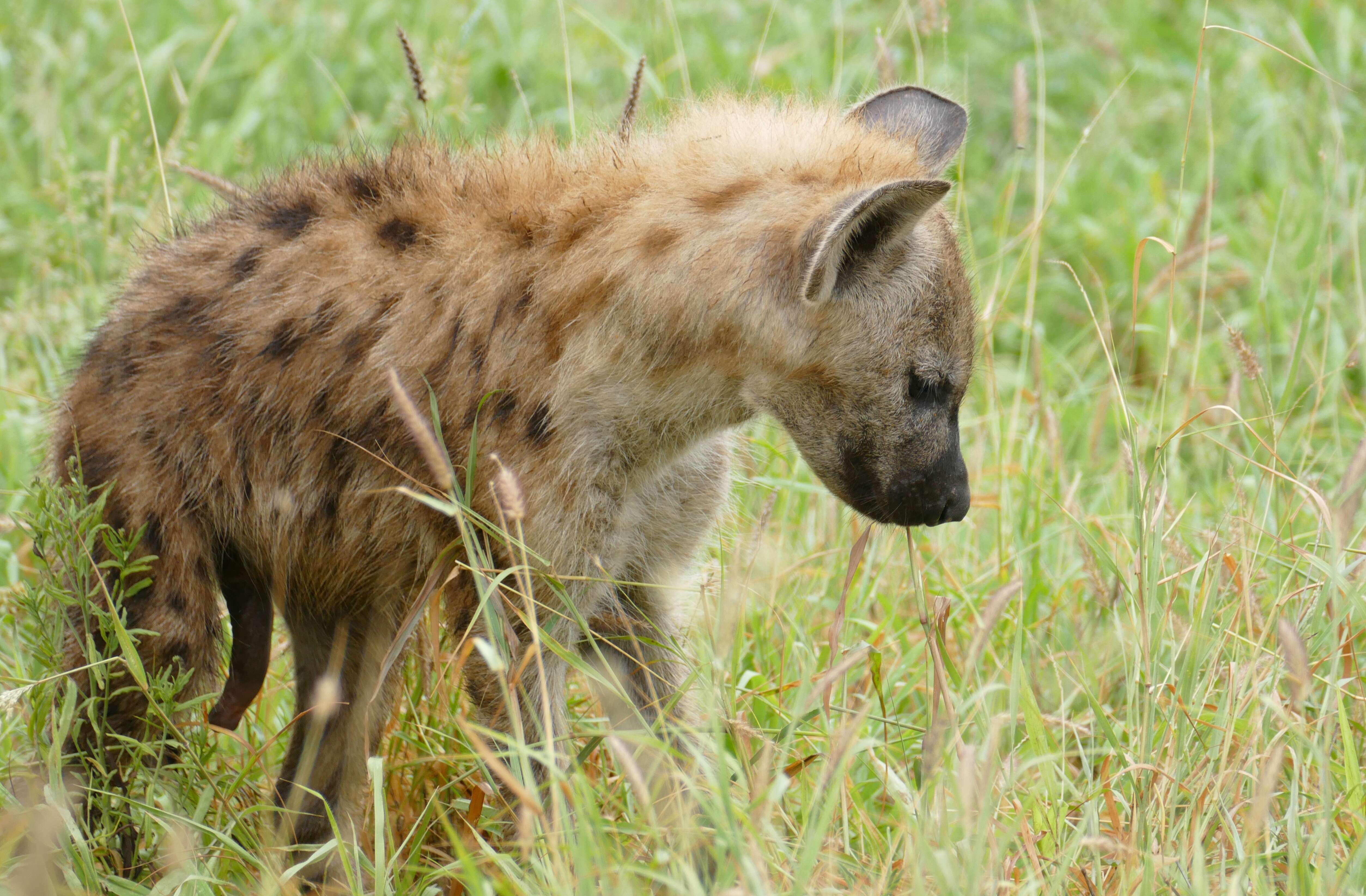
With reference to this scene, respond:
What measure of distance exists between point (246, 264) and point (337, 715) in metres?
1.27

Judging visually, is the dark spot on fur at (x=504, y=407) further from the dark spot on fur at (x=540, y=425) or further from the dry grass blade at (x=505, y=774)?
the dry grass blade at (x=505, y=774)

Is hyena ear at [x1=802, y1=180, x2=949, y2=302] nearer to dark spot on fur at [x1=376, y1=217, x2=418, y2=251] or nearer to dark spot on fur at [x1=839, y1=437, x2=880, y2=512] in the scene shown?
dark spot on fur at [x1=839, y1=437, x2=880, y2=512]

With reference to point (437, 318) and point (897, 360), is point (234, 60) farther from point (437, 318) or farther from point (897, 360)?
point (897, 360)

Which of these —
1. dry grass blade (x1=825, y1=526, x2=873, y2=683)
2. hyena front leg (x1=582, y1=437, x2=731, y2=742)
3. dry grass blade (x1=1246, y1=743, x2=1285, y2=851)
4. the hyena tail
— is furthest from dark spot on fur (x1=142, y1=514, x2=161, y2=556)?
dry grass blade (x1=1246, y1=743, x2=1285, y2=851)

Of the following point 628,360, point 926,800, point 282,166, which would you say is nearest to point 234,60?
point 282,166

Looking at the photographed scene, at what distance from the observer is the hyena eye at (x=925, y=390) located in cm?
335

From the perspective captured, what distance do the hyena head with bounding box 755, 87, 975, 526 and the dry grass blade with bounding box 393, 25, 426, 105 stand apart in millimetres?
1441

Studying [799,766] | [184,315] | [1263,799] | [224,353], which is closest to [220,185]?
[184,315]

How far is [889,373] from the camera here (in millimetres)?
3324

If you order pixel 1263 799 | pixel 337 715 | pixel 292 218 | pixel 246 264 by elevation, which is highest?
pixel 292 218

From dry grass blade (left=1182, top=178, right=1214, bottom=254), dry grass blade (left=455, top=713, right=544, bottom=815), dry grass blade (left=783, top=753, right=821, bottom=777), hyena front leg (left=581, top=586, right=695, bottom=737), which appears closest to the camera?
dry grass blade (left=455, top=713, right=544, bottom=815)

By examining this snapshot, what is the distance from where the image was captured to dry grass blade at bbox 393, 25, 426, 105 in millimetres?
3988

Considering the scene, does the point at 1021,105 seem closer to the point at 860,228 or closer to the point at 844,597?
the point at 860,228

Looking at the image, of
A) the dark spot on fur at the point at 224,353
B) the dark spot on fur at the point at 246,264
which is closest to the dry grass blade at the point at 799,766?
the dark spot on fur at the point at 224,353
